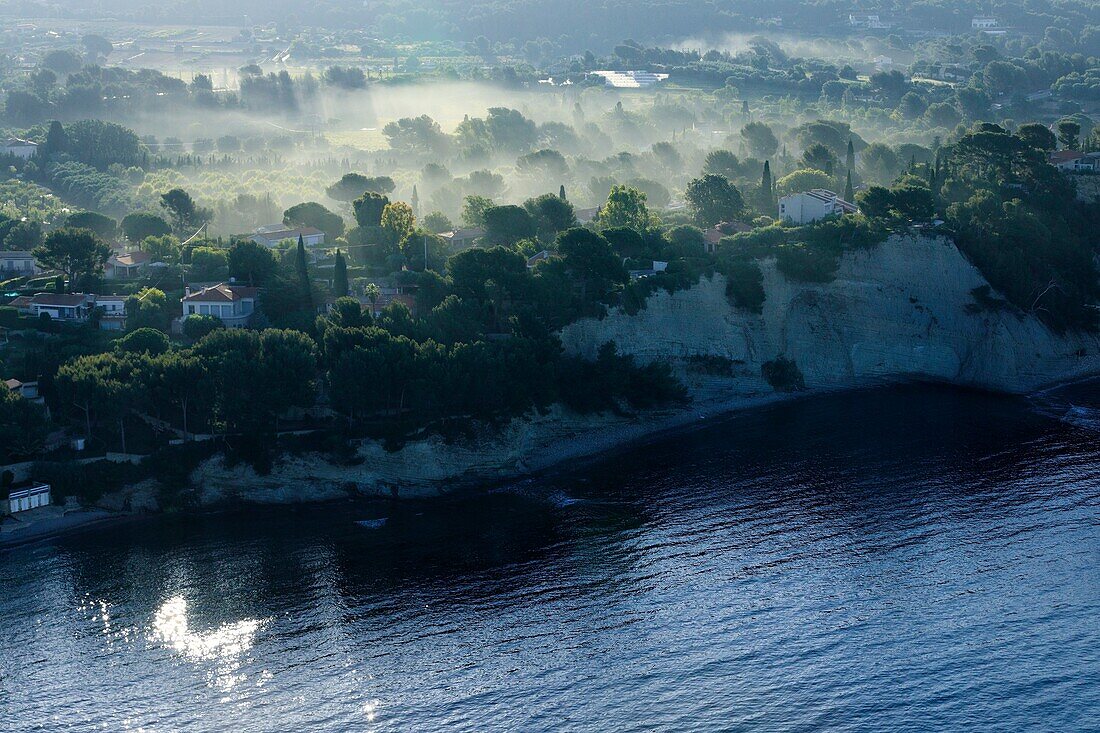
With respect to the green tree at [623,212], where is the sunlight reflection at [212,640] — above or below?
below

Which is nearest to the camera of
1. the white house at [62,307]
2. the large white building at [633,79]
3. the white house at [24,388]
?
the white house at [24,388]

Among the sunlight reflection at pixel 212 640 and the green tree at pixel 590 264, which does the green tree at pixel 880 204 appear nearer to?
the green tree at pixel 590 264

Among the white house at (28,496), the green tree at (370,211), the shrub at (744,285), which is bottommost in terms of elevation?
the white house at (28,496)

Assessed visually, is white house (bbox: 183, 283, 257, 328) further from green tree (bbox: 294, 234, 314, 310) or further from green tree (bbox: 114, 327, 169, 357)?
green tree (bbox: 114, 327, 169, 357)

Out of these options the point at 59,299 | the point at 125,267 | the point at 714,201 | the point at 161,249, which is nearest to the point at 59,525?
the point at 59,299

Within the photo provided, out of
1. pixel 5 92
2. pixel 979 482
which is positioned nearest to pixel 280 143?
pixel 5 92

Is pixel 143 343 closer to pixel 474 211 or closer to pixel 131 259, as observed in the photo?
pixel 131 259

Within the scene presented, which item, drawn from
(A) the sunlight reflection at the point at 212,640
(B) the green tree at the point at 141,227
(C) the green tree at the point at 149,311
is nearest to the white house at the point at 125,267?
(B) the green tree at the point at 141,227
